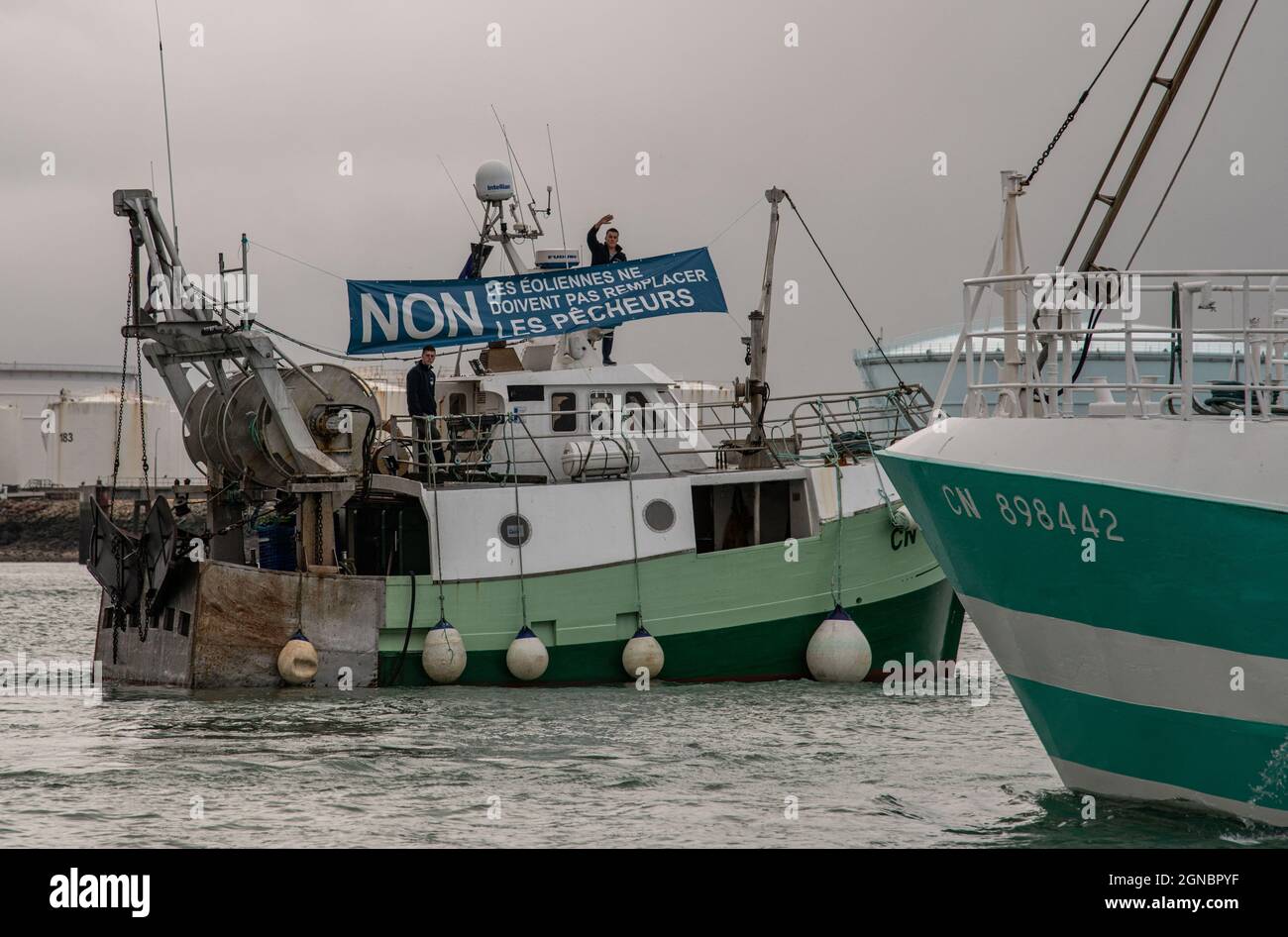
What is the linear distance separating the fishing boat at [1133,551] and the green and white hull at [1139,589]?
12 mm

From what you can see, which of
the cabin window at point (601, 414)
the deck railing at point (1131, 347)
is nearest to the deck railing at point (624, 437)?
the cabin window at point (601, 414)

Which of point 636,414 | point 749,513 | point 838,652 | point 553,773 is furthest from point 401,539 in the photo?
point 553,773

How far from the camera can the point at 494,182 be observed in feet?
80.5

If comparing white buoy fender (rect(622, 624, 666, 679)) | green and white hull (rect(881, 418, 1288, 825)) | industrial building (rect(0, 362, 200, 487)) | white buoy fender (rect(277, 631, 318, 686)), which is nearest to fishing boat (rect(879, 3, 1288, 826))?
green and white hull (rect(881, 418, 1288, 825))

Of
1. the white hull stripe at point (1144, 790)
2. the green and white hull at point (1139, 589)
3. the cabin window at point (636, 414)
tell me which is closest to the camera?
the green and white hull at point (1139, 589)

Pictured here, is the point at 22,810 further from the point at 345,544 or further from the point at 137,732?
the point at 345,544

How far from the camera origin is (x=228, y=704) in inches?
730

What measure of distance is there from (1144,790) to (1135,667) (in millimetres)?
943

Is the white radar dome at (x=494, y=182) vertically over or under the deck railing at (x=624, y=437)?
over

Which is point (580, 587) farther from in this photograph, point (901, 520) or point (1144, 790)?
point (1144, 790)

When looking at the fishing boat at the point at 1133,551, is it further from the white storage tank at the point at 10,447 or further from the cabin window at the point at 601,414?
the white storage tank at the point at 10,447

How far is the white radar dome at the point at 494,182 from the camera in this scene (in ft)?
80.3
